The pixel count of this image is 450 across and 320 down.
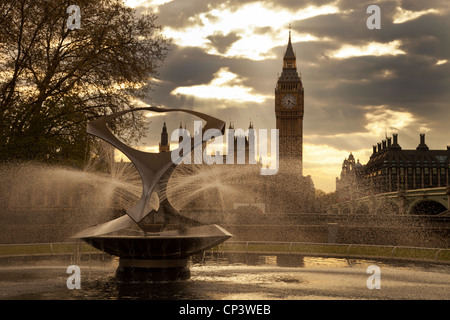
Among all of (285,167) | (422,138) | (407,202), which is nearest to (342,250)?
(407,202)

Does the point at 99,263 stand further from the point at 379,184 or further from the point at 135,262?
the point at 379,184

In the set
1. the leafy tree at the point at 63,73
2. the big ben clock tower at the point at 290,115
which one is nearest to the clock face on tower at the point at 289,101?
the big ben clock tower at the point at 290,115

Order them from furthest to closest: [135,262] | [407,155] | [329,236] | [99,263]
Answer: [407,155], [329,236], [99,263], [135,262]

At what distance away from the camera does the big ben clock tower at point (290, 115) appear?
149000 millimetres

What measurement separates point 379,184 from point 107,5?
140 metres

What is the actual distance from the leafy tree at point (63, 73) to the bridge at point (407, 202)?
46367 millimetres

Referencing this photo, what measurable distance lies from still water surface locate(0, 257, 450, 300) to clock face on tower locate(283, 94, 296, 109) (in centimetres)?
14208

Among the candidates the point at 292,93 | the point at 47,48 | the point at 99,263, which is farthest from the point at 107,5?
the point at 292,93

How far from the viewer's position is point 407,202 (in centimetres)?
7762

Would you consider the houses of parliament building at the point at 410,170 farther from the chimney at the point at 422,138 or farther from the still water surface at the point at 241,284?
the still water surface at the point at 241,284

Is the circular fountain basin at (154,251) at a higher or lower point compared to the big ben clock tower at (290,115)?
lower

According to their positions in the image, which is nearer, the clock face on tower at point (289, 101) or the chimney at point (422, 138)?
the clock face on tower at point (289, 101)

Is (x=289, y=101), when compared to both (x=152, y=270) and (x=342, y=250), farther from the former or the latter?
(x=152, y=270)

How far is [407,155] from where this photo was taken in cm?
15738
